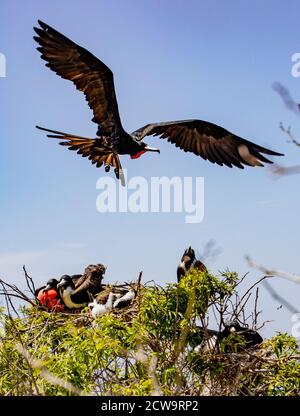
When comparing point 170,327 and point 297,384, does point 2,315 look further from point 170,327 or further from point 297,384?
point 297,384

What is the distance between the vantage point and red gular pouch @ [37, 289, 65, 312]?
5.97m

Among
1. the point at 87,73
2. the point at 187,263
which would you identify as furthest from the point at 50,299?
the point at 87,73

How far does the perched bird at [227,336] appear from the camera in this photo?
4.90 meters

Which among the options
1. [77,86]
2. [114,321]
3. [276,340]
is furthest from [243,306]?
[77,86]

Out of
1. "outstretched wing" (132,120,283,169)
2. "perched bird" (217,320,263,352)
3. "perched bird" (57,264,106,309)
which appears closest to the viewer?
"perched bird" (217,320,263,352)

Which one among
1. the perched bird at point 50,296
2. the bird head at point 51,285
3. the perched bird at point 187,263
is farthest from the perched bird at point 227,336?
the bird head at point 51,285

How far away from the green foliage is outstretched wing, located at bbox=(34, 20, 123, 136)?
63.1 inches

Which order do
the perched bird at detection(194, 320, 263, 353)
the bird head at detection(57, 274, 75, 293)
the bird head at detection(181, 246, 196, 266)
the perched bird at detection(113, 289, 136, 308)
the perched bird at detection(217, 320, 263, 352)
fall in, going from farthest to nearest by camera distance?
1. the bird head at detection(57, 274, 75, 293)
2. the bird head at detection(181, 246, 196, 266)
3. the perched bird at detection(113, 289, 136, 308)
4. the perched bird at detection(217, 320, 263, 352)
5. the perched bird at detection(194, 320, 263, 353)

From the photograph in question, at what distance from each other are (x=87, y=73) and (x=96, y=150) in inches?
25.2

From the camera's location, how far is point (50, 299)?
605 centimetres

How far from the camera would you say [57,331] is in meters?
5.00

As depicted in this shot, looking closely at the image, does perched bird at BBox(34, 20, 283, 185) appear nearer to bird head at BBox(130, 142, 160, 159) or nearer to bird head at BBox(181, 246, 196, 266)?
bird head at BBox(130, 142, 160, 159)

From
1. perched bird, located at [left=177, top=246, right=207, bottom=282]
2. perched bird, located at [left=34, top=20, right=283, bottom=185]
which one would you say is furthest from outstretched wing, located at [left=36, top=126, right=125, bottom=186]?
perched bird, located at [left=177, top=246, right=207, bottom=282]

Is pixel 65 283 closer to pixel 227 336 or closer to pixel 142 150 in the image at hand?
pixel 142 150
